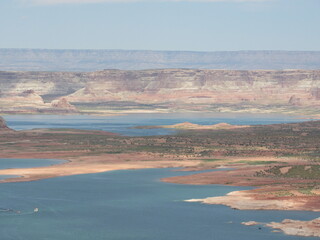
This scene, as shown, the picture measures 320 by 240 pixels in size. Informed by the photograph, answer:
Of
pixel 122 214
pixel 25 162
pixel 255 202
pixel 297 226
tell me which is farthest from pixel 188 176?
pixel 297 226

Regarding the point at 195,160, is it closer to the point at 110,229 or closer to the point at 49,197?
the point at 49,197

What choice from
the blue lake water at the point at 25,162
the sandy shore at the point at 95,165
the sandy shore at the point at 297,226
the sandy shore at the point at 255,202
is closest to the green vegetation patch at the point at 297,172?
the sandy shore at the point at 255,202

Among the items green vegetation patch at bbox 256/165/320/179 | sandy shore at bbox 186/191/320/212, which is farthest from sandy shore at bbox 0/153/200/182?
sandy shore at bbox 186/191/320/212

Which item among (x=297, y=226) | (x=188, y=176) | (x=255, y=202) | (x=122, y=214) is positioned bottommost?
(x=188, y=176)

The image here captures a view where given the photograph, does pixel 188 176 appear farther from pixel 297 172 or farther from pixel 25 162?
pixel 25 162

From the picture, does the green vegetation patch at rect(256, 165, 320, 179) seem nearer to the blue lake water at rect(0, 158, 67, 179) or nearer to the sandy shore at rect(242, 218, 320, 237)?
the sandy shore at rect(242, 218, 320, 237)

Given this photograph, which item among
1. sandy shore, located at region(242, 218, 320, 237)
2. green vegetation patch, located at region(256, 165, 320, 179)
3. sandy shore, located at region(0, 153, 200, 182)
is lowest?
sandy shore, located at region(0, 153, 200, 182)

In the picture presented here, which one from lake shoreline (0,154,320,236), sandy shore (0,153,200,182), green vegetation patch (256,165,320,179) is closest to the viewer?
lake shoreline (0,154,320,236)

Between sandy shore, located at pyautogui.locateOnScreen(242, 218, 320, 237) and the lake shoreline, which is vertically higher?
sandy shore, located at pyautogui.locateOnScreen(242, 218, 320, 237)

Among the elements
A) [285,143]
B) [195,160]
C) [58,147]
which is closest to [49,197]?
[195,160]
